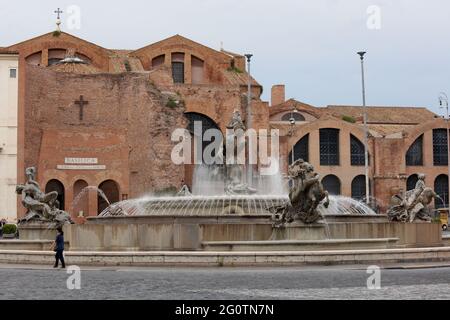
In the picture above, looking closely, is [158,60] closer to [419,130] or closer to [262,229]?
[419,130]

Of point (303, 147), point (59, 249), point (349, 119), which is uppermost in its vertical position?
point (349, 119)

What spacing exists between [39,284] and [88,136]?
130 ft

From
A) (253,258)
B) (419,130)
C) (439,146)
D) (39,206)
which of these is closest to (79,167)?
(419,130)

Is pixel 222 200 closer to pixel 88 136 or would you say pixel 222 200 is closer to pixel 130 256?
pixel 130 256

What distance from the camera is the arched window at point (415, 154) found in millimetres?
64250

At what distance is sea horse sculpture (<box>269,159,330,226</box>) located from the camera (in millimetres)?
19141

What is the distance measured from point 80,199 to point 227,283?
128 feet

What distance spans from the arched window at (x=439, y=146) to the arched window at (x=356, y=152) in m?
6.04

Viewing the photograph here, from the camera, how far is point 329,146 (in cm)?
6288

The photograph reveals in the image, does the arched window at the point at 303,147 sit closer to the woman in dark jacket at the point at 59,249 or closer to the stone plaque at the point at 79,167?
the stone plaque at the point at 79,167

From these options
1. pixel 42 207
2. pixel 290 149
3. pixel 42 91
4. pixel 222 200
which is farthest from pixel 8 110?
pixel 222 200

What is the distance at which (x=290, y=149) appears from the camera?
202 ft

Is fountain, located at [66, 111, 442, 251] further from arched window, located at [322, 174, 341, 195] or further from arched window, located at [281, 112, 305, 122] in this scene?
arched window, located at [281, 112, 305, 122]

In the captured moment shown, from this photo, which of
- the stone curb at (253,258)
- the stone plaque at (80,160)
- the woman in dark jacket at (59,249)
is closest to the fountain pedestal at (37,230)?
the stone curb at (253,258)
